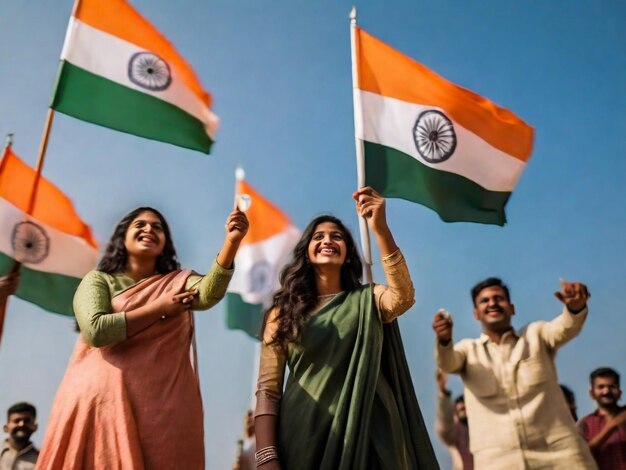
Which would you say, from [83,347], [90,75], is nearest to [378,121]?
[90,75]

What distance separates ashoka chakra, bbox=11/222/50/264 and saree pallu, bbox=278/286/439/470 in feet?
12.0

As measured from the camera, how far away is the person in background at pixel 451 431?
22.7ft

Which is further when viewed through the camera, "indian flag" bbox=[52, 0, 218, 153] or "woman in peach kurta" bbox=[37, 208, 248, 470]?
"indian flag" bbox=[52, 0, 218, 153]

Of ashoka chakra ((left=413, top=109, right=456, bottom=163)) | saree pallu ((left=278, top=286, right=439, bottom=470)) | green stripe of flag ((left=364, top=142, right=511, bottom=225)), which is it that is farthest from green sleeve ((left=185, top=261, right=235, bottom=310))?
ashoka chakra ((left=413, top=109, right=456, bottom=163))

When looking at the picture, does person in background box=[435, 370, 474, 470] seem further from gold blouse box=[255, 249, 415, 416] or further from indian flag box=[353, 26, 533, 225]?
gold blouse box=[255, 249, 415, 416]

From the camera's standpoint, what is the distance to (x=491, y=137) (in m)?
6.83

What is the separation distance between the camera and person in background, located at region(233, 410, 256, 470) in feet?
28.9

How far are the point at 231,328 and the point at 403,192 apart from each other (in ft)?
17.7

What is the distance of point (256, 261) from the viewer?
10.8 m

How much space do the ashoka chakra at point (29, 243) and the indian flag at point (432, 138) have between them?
3.14m

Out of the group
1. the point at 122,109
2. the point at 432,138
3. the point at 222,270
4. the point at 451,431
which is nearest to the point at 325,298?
the point at 222,270

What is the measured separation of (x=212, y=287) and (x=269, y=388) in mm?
623

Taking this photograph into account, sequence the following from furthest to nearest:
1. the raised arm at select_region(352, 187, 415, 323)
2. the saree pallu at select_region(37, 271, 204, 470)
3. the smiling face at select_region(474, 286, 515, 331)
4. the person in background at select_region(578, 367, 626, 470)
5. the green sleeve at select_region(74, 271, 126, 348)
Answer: the person in background at select_region(578, 367, 626, 470) < the smiling face at select_region(474, 286, 515, 331) < the raised arm at select_region(352, 187, 415, 323) < the green sleeve at select_region(74, 271, 126, 348) < the saree pallu at select_region(37, 271, 204, 470)

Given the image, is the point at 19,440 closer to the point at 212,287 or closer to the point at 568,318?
the point at 212,287
